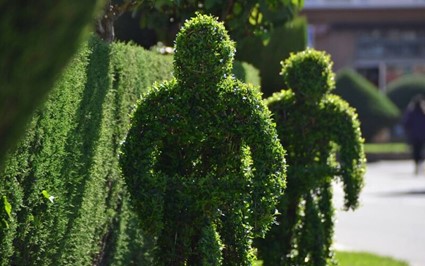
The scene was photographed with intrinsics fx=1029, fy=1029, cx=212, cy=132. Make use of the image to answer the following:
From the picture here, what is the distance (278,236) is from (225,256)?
207 cm

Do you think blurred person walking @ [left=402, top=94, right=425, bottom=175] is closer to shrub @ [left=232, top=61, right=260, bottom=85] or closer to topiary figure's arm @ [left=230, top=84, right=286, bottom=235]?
shrub @ [left=232, top=61, right=260, bottom=85]

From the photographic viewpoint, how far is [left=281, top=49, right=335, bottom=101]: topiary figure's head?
720 centimetres

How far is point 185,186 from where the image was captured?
200 inches

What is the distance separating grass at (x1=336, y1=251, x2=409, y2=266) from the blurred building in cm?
3978

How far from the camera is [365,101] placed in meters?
33.5

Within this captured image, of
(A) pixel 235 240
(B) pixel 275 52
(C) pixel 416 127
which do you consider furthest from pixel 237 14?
(C) pixel 416 127

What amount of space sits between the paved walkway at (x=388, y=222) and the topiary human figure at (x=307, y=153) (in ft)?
1.03

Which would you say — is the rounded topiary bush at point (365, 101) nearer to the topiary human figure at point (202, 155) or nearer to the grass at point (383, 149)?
the grass at point (383, 149)

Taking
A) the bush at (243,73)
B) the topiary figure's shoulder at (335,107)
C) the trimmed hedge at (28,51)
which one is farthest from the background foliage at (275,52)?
the trimmed hedge at (28,51)

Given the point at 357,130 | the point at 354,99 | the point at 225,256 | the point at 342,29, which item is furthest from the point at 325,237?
the point at 342,29

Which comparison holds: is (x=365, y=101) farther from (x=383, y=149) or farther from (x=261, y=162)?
(x=261, y=162)

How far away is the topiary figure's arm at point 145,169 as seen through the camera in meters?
4.98

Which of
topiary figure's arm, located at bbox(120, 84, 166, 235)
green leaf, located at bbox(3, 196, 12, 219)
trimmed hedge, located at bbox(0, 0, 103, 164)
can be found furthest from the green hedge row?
trimmed hedge, located at bbox(0, 0, 103, 164)

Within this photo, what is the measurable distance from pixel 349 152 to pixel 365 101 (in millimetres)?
26884
